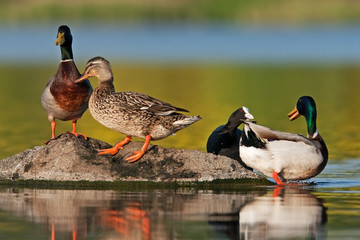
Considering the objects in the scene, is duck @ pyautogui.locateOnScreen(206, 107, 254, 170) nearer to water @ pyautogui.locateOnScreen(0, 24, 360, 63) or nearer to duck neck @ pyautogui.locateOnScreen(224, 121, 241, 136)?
duck neck @ pyautogui.locateOnScreen(224, 121, 241, 136)

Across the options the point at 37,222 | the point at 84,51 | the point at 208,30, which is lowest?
the point at 37,222

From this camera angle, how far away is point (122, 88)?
82.0 ft

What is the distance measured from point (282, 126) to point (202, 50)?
102 feet

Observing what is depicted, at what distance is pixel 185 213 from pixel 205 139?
6.92 metres

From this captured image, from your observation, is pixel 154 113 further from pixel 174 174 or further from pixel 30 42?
pixel 30 42

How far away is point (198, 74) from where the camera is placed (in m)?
32.1

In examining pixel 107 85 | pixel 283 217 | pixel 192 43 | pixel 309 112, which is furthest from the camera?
pixel 192 43

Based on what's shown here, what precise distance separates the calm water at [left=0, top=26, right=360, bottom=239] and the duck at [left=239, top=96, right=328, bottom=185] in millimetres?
287

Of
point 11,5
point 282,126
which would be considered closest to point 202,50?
point 11,5

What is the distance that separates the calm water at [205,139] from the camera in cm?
755

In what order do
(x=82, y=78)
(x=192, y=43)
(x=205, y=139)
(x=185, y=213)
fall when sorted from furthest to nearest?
(x=192, y=43)
(x=205, y=139)
(x=82, y=78)
(x=185, y=213)

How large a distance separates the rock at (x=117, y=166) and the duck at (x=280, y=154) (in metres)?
0.19

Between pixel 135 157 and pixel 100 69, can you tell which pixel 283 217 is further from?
pixel 100 69

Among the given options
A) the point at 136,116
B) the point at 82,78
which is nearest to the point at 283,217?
the point at 136,116
